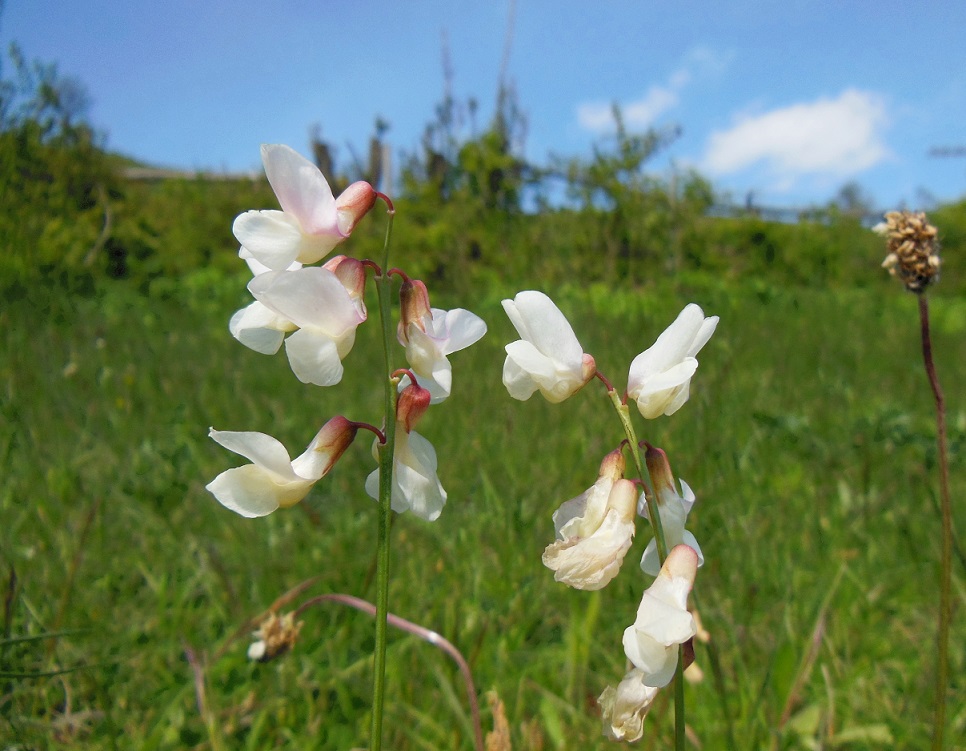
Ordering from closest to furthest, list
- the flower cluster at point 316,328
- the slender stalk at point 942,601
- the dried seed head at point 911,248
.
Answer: the flower cluster at point 316,328 < the slender stalk at point 942,601 < the dried seed head at point 911,248

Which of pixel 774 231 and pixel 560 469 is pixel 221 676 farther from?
pixel 774 231

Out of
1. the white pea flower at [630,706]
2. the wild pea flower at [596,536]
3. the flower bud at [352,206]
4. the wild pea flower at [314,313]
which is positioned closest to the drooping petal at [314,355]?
the wild pea flower at [314,313]

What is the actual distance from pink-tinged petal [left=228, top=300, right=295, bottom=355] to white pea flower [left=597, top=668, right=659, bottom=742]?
16.7 inches

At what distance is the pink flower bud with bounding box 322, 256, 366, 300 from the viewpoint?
0.74 meters

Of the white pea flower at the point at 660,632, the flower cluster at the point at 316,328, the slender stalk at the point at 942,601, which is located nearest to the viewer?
the white pea flower at the point at 660,632

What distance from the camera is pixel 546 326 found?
71 centimetres

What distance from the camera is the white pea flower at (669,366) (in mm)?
685

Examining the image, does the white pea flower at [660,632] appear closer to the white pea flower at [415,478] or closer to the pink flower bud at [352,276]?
the white pea flower at [415,478]

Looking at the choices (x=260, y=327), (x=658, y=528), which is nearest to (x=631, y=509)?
(x=658, y=528)

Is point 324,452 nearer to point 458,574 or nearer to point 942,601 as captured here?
point 942,601

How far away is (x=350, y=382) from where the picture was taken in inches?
130

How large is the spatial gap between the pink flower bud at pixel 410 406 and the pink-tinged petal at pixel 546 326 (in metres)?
0.11

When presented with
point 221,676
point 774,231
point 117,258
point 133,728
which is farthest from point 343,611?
point 774,231

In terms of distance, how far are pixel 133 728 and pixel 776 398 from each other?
103 inches
